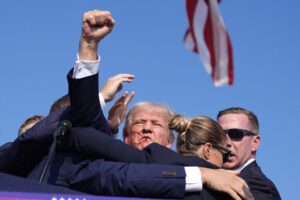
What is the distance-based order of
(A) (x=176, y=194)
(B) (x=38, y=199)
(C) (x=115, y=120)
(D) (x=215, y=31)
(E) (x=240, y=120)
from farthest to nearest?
(E) (x=240, y=120) → (C) (x=115, y=120) → (A) (x=176, y=194) → (B) (x=38, y=199) → (D) (x=215, y=31)

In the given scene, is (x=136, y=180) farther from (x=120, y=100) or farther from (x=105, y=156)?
(x=120, y=100)

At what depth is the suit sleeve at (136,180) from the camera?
3248mm

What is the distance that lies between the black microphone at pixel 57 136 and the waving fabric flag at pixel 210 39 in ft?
3.48

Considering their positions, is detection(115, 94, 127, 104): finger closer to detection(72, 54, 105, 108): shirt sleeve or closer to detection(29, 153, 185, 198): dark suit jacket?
detection(72, 54, 105, 108): shirt sleeve

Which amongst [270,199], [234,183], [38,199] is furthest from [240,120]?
[38,199]

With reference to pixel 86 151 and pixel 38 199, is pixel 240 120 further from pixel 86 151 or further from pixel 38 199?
pixel 38 199

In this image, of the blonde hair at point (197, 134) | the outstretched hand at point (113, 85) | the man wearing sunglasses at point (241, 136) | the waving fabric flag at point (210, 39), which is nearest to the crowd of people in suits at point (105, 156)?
the blonde hair at point (197, 134)

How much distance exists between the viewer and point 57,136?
3391 mm

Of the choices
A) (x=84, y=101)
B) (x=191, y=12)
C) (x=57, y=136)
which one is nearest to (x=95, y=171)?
(x=57, y=136)

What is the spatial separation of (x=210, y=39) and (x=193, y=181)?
3.10ft

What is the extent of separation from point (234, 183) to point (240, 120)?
306 centimetres

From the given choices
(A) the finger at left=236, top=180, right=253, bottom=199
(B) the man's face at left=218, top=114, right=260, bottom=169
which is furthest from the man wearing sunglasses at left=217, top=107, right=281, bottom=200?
(A) the finger at left=236, top=180, right=253, bottom=199

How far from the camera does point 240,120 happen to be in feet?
21.2

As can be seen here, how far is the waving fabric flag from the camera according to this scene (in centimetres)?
250
